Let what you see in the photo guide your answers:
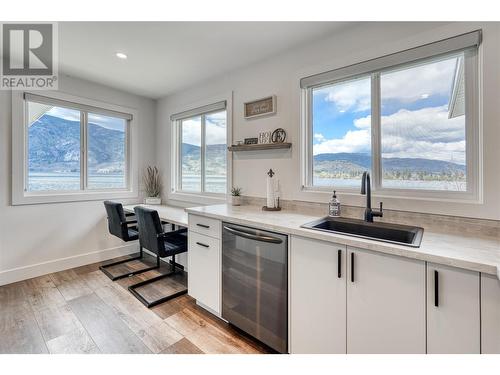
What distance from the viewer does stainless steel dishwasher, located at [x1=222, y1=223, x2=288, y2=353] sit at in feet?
5.15

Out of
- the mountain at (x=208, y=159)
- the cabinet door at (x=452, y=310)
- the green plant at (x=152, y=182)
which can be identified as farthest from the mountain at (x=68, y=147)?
the cabinet door at (x=452, y=310)

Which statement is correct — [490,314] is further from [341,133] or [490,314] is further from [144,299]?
[144,299]

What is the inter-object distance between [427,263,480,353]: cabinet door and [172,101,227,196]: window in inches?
89.0

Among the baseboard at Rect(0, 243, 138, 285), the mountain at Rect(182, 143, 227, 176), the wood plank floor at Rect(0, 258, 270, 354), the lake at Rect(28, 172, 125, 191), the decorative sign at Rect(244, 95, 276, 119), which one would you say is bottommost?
the wood plank floor at Rect(0, 258, 270, 354)

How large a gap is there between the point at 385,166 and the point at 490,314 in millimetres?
1115

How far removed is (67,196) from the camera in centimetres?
304

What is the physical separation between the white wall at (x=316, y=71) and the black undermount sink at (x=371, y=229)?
7.8 inches

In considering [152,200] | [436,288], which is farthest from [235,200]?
[436,288]

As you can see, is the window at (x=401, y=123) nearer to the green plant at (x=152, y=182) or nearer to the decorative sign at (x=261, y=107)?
the decorative sign at (x=261, y=107)

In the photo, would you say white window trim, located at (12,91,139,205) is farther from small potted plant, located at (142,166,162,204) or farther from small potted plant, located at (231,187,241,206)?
small potted plant, located at (231,187,241,206)

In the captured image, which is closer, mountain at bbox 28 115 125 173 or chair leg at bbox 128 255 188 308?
chair leg at bbox 128 255 188 308

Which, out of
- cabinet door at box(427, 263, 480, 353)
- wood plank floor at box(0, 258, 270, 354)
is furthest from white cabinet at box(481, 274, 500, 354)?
wood plank floor at box(0, 258, 270, 354)

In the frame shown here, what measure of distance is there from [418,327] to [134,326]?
6.57ft
